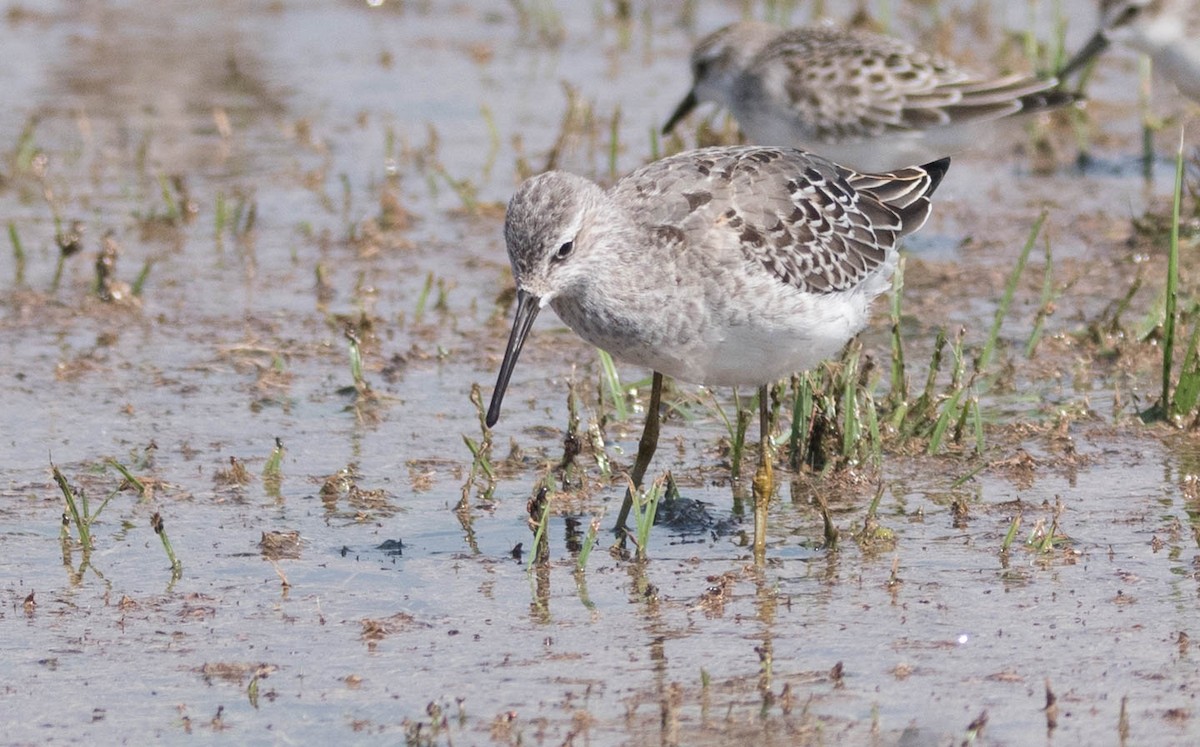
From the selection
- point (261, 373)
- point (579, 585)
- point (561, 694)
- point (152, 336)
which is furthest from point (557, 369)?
point (561, 694)

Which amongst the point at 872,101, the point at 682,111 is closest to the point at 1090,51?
the point at 872,101

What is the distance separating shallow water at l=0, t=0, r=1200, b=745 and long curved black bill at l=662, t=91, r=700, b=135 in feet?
1.10

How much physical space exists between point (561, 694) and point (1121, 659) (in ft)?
5.19

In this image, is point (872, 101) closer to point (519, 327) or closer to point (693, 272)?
point (693, 272)

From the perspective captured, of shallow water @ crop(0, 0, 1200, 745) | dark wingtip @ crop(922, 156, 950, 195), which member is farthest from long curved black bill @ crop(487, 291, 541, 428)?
dark wingtip @ crop(922, 156, 950, 195)

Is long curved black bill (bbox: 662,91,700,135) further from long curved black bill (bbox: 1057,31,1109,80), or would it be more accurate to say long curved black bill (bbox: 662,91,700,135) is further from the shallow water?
long curved black bill (bbox: 1057,31,1109,80)

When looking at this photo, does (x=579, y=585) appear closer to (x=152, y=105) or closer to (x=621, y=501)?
(x=621, y=501)

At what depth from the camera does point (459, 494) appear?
698 centimetres

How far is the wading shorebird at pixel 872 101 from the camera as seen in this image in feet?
34.8

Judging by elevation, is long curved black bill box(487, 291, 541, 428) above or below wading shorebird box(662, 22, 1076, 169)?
above

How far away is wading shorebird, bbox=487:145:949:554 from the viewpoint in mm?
6070

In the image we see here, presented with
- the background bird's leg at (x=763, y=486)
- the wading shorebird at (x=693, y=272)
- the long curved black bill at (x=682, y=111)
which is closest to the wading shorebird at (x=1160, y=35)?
the long curved black bill at (x=682, y=111)

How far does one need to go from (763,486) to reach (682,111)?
236 inches

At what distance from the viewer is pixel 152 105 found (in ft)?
43.2
